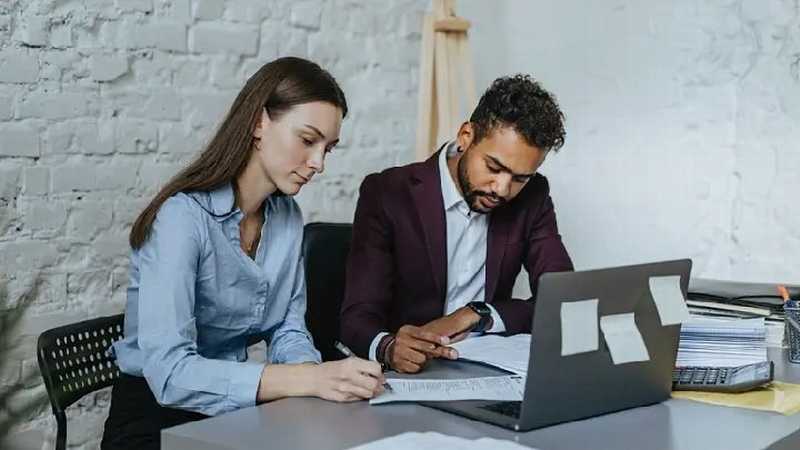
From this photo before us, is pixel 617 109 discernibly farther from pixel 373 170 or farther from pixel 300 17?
pixel 300 17

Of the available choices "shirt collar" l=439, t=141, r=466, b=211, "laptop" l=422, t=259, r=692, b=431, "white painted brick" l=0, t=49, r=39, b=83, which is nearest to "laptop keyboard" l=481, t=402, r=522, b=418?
"laptop" l=422, t=259, r=692, b=431

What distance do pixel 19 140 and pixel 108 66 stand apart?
32 cm

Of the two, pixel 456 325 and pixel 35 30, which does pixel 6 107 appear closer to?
pixel 35 30

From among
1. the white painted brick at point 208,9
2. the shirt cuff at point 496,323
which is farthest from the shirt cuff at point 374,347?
the white painted brick at point 208,9

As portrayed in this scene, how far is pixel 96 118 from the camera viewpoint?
2678 millimetres

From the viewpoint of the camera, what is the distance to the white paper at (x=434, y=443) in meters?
1.38

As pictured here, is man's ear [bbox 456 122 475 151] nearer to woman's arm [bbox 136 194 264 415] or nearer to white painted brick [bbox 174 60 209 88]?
woman's arm [bbox 136 194 264 415]

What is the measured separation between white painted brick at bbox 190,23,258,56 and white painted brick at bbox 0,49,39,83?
0.52m

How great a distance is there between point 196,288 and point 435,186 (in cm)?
73

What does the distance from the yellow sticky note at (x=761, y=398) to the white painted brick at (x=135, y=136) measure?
160cm

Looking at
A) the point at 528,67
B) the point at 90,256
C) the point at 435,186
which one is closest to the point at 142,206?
the point at 90,256

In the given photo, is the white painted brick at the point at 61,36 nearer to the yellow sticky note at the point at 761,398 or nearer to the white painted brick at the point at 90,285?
the white painted brick at the point at 90,285

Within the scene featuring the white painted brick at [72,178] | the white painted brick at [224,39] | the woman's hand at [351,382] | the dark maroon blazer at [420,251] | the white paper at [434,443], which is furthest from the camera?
the white painted brick at [224,39]

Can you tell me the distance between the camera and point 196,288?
1.96 m
